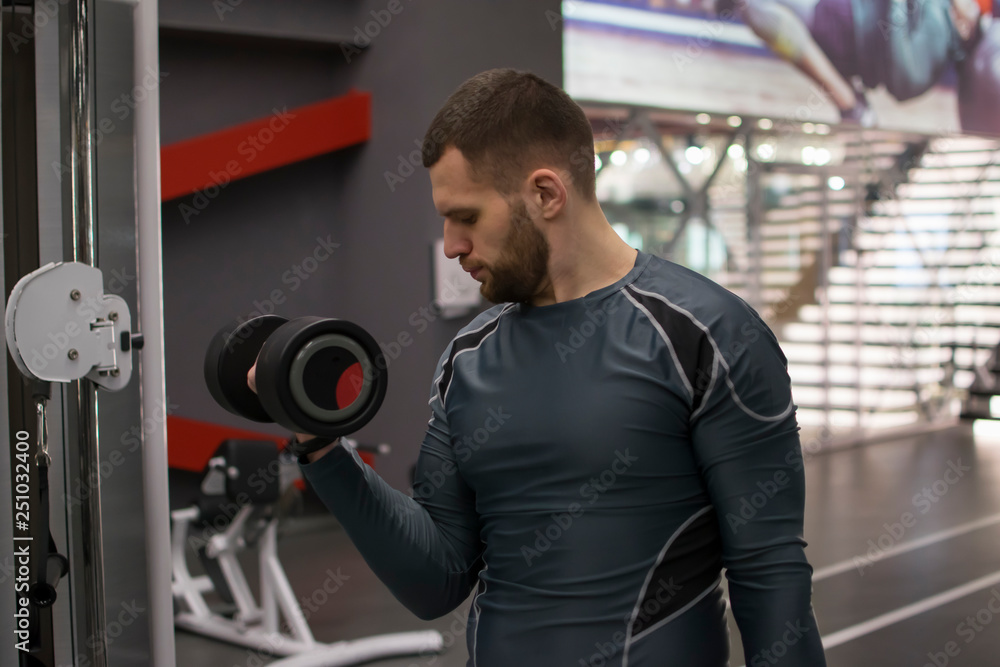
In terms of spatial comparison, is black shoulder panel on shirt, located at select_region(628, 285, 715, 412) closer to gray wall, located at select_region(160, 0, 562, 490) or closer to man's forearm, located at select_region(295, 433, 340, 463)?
man's forearm, located at select_region(295, 433, 340, 463)

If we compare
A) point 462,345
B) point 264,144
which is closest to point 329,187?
point 264,144

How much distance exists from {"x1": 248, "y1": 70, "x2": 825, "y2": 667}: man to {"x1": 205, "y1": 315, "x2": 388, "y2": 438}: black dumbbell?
0.17ft

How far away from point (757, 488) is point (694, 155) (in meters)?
5.69

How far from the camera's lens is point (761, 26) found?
6.36 metres

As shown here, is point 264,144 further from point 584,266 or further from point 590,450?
point 590,450

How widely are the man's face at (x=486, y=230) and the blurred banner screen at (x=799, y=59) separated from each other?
4581mm

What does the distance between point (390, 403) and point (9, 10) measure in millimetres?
3748

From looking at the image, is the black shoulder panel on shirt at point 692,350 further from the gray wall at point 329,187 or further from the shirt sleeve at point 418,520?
the gray wall at point 329,187

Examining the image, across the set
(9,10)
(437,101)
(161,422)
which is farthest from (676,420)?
(437,101)

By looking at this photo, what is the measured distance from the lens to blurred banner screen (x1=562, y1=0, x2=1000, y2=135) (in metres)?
5.66

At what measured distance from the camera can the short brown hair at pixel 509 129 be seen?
1.09 meters

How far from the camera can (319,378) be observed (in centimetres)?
101

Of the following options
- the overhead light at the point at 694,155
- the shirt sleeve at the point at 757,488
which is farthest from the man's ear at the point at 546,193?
the overhead light at the point at 694,155

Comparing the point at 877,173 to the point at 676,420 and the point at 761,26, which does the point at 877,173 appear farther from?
the point at 676,420
